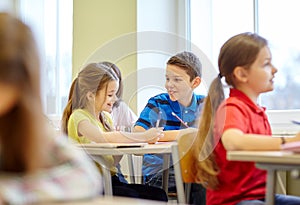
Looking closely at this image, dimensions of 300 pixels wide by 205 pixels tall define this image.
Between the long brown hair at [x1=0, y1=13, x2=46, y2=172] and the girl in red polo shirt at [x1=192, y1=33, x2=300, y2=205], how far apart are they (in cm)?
102

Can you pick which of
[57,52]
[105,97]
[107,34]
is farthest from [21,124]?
[57,52]

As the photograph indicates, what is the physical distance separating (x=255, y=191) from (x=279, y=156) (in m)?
0.40

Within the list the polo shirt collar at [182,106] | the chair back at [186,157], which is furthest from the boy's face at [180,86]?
the chair back at [186,157]

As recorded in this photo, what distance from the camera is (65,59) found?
384 centimetres

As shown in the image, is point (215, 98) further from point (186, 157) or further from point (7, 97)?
point (7, 97)

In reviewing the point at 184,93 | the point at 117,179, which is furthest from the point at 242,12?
the point at 117,179

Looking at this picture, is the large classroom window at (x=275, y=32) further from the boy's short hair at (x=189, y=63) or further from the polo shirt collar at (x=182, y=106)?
the polo shirt collar at (x=182, y=106)

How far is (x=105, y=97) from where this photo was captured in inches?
102

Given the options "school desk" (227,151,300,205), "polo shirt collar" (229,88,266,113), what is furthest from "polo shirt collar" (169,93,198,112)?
"school desk" (227,151,300,205)

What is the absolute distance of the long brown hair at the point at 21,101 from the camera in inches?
24.7

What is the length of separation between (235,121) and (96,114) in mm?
1168

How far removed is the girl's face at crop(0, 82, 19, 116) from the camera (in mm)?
631

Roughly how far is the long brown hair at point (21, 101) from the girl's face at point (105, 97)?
194 cm

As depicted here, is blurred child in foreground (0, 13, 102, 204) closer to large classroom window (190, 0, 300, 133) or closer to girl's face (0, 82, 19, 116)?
girl's face (0, 82, 19, 116)
